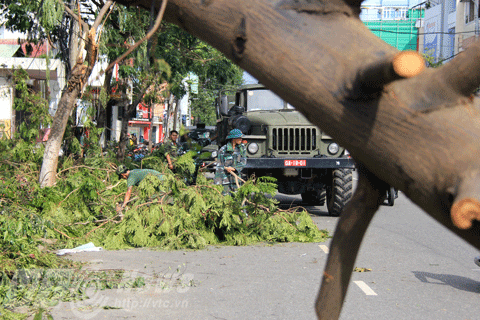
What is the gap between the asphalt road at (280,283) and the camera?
5320 mm

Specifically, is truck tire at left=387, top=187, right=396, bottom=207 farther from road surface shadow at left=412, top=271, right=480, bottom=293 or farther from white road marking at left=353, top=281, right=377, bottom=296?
white road marking at left=353, top=281, right=377, bottom=296

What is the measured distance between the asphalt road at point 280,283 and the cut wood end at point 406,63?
415 centimetres

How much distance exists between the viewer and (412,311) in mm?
5414

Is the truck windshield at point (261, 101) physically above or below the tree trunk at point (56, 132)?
above

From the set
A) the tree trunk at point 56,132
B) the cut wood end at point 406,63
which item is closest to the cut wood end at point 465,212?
the cut wood end at point 406,63

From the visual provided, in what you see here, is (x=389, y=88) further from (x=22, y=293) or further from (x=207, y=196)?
(x=207, y=196)

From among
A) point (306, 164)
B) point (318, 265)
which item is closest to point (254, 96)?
point (306, 164)

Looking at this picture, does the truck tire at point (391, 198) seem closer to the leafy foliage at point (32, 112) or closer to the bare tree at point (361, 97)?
the leafy foliage at point (32, 112)

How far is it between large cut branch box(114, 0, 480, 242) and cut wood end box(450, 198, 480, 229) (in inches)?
2.1

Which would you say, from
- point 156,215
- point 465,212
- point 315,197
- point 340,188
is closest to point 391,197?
point 315,197

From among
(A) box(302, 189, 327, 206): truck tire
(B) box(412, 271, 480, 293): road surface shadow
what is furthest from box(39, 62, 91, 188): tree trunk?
(B) box(412, 271, 480, 293): road surface shadow

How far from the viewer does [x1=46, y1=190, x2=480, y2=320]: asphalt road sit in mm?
5320

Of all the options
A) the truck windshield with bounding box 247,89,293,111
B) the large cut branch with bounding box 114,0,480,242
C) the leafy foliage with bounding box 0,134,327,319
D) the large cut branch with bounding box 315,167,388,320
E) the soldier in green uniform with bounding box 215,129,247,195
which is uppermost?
the truck windshield with bounding box 247,89,293,111

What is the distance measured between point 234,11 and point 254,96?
39.0ft
